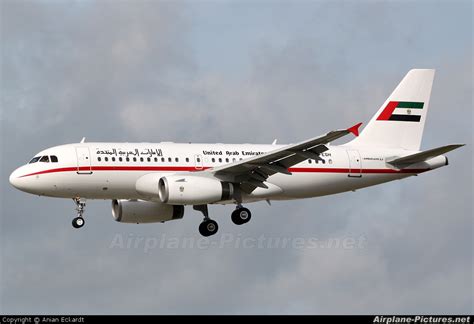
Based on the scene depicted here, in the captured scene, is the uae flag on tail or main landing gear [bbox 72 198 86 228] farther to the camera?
the uae flag on tail

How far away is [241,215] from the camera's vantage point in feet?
205

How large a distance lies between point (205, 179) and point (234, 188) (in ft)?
6.31

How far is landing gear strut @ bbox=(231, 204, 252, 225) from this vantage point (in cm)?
6247

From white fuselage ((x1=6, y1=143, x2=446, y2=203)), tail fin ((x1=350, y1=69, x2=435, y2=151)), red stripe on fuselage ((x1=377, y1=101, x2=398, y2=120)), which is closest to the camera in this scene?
white fuselage ((x1=6, y1=143, x2=446, y2=203))

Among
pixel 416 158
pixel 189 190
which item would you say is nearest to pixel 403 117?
pixel 416 158

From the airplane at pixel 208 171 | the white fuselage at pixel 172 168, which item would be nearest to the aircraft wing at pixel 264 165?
the airplane at pixel 208 171

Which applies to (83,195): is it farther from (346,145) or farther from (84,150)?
(346,145)

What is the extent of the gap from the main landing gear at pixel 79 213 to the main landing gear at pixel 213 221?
6.01 metres

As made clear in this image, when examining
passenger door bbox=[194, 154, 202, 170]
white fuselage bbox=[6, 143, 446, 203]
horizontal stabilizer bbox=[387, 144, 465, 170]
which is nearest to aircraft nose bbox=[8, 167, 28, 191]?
white fuselage bbox=[6, 143, 446, 203]

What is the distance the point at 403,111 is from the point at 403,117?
0.42 meters

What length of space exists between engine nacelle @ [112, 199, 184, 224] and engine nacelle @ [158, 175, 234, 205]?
4.50m

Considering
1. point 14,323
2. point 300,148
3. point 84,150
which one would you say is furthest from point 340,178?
point 14,323

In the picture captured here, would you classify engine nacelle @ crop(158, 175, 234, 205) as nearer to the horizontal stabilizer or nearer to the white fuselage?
the white fuselage

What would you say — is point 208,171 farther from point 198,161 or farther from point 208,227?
point 208,227
